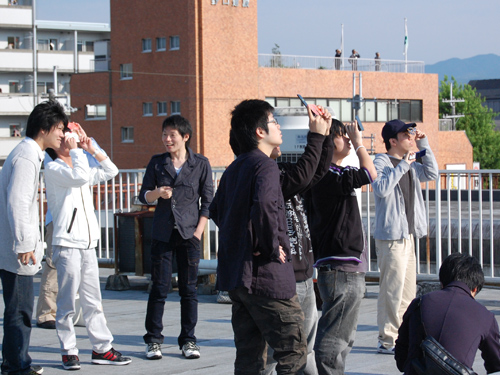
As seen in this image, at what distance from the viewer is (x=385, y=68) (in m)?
59.4

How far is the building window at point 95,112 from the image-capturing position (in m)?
58.6

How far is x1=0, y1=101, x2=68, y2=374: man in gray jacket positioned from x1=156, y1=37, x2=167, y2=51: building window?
5004 centimetres

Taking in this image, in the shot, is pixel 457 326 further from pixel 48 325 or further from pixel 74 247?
pixel 48 325

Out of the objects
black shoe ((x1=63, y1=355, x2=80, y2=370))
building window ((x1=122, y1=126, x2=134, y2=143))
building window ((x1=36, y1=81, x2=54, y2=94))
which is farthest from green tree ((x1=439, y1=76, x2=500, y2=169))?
black shoe ((x1=63, y1=355, x2=80, y2=370))

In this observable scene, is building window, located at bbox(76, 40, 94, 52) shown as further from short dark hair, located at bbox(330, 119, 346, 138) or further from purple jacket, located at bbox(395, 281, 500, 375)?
purple jacket, located at bbox(395, 281, 500, 375)

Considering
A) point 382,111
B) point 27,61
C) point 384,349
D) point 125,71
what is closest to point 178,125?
point 384,349

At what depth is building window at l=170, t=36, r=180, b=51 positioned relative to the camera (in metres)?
53.5

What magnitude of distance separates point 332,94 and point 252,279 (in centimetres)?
5384

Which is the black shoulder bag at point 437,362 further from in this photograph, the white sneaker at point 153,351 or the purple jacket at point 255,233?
the white sneaker at point 153,351

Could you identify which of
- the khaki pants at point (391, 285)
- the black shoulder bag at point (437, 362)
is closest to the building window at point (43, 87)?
Answer: the khaki pants at point (391, 285)

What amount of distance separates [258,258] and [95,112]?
56.6m

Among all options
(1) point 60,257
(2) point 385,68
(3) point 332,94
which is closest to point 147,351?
(1) point 60,257

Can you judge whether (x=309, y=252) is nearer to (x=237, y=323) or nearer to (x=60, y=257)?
(x=237, y=323)

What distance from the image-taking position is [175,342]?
22.4 feet
